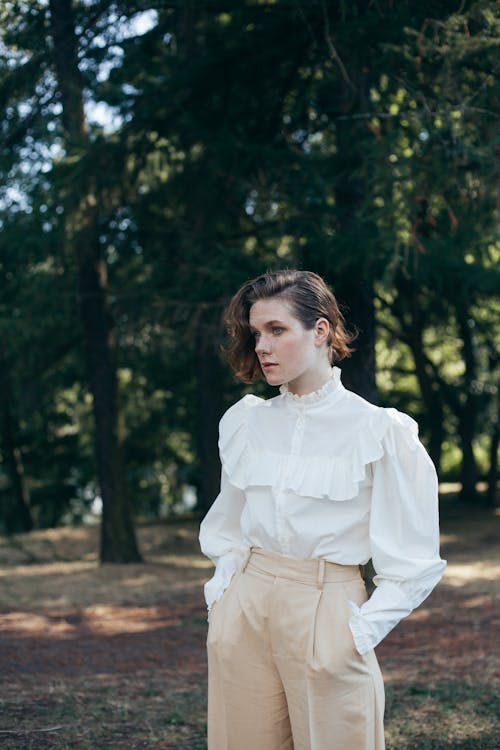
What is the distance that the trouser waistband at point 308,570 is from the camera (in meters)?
2.32

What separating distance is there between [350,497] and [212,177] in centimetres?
767

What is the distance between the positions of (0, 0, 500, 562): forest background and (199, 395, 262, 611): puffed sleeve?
3.03 m

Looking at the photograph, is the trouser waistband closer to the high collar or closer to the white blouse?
the white blouse

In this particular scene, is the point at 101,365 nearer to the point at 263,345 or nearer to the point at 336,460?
the point at 263,345

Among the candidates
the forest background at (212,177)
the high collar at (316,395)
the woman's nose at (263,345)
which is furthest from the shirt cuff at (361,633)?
the forest background at (212,177)

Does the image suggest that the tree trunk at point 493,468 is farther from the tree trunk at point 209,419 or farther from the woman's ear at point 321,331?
the woman's ear at point 321,331

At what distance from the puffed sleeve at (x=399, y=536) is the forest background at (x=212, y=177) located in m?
3.16

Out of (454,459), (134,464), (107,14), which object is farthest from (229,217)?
(454,459)

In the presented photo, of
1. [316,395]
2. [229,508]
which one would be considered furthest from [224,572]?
[316,395]

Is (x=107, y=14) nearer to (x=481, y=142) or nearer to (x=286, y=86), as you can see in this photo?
(x=286, y=86)

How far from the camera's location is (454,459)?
2378cm

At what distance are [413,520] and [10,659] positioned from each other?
4.93 metres

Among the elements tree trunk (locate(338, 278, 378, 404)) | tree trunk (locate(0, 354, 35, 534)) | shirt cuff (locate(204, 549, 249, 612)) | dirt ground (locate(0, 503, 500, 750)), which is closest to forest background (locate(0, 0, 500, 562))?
tree trunk (locate(338, 278, 378, 404))

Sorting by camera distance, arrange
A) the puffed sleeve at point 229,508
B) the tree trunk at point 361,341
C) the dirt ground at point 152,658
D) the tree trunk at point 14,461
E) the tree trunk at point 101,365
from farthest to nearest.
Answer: the tree trunk at point 14,461 < the tree trunk at point 101,365 < the tree trunk at point 361,341 < the dirt ground at point 152,658 < the puffed sleeve at point 229,508
